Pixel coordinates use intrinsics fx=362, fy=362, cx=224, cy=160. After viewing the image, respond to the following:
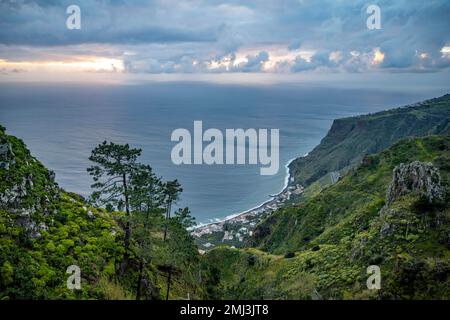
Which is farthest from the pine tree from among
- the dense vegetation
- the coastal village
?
the coastal village

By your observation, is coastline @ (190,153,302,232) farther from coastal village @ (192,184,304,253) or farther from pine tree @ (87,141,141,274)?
pine tree @ (87,141,141,274)

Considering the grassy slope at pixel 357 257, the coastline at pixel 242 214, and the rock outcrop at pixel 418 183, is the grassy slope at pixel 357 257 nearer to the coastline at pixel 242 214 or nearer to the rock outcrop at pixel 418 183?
the rock outcrop at pixel 418 183

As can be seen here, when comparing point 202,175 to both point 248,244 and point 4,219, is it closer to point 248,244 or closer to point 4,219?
point 248,244

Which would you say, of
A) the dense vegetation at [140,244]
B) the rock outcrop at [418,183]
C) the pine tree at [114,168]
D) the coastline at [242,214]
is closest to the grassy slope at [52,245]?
the dense vegetation at [140,244]

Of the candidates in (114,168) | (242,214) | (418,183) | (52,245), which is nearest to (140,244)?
(52,245)
